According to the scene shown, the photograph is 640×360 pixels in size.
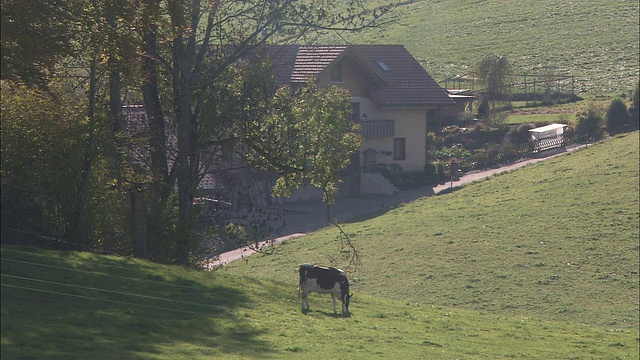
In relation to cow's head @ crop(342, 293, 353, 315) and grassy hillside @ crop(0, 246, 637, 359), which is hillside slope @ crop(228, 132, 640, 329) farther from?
cow's head @ crop(342, 293, 353, 315)

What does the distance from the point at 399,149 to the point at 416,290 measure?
2662 cm

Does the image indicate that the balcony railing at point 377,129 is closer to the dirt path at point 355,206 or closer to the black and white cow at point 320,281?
the dirt path at point 355,206

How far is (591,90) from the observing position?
63469mm

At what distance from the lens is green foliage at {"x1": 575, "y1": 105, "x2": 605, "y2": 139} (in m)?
61.1

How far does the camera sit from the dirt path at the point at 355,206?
4784 centimetres

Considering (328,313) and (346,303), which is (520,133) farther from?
(328,313)

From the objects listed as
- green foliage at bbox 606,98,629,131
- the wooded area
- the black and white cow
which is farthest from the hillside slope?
the black and white cow

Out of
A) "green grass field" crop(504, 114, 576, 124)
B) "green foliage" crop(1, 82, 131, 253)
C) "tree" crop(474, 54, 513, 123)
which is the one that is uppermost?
"tree" crop(474, 54, 513, 123)

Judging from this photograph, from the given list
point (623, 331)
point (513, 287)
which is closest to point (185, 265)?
point (623, 331)

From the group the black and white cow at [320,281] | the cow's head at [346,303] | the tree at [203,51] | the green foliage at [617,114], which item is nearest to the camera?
the black and white cow at [320,281]

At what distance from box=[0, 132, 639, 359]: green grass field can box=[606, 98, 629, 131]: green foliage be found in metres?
4.62

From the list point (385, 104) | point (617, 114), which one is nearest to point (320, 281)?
point (385, 104)

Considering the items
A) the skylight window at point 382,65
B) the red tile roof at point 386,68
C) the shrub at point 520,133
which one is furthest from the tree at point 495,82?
Result: the skylight window at point 382,65

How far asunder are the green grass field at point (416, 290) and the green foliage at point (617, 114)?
462 centimetres
